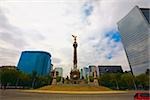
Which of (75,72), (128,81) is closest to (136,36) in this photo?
(128,81)

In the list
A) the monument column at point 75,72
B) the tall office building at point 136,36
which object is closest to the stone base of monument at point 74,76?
the monument column at point 75,72

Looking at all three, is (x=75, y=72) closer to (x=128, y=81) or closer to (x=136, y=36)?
(x=128, y=81)

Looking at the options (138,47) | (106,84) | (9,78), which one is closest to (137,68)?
(138,47)

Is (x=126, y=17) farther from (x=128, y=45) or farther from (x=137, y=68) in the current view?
(x=137, y=68)

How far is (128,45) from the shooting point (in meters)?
137

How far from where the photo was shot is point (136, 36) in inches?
4793

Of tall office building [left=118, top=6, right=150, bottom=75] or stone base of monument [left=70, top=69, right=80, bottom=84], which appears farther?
tall office building [left=118, top=6, right=150, bottom=75]

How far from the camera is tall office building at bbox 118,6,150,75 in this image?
109250 mm

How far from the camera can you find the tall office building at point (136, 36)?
10925 cm

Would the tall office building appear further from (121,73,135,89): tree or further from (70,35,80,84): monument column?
(70,35,80,84): monument column

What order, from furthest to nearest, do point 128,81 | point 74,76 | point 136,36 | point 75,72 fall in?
point 136,36 < point 128,81 < point 75,72 < point 74,76

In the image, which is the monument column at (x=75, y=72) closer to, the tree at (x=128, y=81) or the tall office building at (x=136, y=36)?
the tree at (x=128, y=81)

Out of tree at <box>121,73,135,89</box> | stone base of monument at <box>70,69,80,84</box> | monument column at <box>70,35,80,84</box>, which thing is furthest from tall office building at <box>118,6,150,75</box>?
stone base of monument at <box>70,69,80,84</box>

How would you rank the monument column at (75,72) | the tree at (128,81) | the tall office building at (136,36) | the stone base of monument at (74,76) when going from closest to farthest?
the monument column at (75,72) → the stone base of monument at (74,76) → the tree at (128,81) → the tall office building at (136,36)
